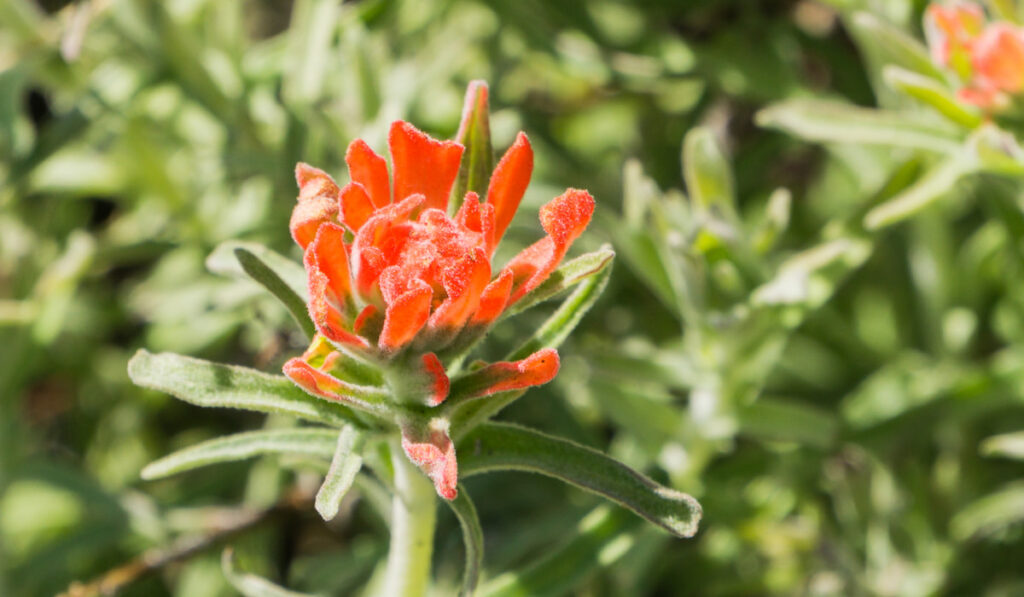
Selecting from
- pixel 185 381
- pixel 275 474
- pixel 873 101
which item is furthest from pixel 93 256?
pixel 873 101

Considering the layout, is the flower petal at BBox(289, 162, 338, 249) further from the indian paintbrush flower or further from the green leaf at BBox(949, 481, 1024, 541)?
the green leaf at BBox(949, 481, 1024, 541)

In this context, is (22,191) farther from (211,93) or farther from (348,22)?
(348,22)

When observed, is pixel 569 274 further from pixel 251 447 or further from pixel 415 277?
pixel 251 447

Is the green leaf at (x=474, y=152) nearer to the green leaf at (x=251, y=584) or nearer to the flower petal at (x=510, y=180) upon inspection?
the flower petal at (x=510, y=180)

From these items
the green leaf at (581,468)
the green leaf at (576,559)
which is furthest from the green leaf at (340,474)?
the green leaf at (576,559)

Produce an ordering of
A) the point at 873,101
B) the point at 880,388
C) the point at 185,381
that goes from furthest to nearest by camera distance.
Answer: the point at 873,101
the point at 880,388
the point at 185,381

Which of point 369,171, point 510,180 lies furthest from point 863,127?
point 369,171

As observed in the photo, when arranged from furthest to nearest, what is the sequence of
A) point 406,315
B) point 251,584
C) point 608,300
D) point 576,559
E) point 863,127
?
point 608,300
point 863,127
point 576,559
point 251,584
point 406,315
